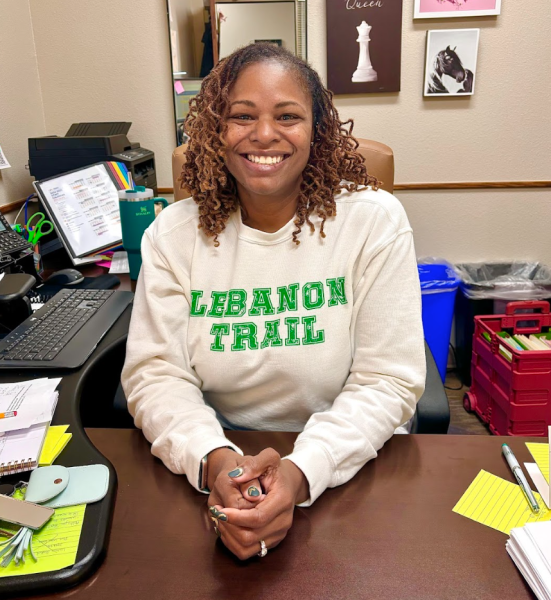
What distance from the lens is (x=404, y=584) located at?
0.63 metres

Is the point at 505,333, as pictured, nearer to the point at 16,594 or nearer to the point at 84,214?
the point at 84,214

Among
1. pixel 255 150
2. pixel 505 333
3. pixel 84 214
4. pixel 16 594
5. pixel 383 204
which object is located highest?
pixel 255 150

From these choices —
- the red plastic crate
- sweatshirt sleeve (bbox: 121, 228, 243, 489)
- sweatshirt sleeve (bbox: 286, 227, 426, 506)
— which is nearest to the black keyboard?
sweatshirt sleeve (bbox: 121, 228, 243, 489)

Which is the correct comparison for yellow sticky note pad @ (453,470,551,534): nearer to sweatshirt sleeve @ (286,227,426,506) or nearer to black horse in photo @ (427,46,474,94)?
sweatshirt sleeve @ (286,227,426,506)

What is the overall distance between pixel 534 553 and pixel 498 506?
115mm

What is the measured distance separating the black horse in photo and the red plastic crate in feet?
3.23

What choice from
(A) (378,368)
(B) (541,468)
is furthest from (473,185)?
(B) (541,468)

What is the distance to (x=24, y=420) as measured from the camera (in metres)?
0.91

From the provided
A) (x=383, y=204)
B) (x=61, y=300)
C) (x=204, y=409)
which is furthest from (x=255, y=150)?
(x=61, y=300)

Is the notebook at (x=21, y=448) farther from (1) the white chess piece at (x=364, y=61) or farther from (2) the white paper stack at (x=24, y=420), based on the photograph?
(1) the white chess piece at (x=364, y=61)

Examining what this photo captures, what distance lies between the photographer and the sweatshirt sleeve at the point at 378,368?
2.86 ft

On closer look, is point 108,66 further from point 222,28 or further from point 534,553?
point 534,553

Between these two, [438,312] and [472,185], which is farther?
[472,185]

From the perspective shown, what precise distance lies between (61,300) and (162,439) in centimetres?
78
